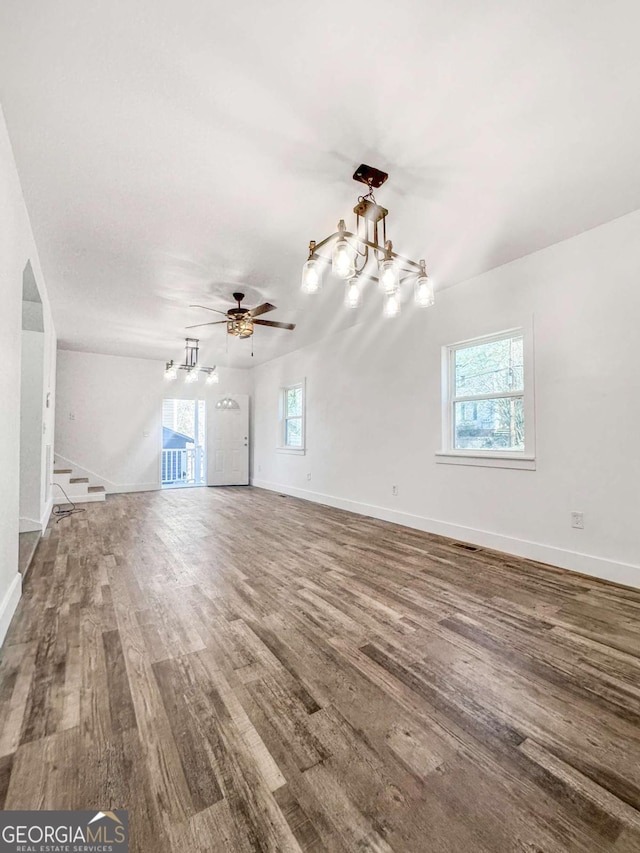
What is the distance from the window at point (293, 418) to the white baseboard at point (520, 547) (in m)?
1.96

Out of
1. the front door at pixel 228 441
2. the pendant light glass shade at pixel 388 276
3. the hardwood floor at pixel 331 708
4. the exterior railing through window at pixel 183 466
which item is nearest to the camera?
the hardwood floor at pixel 331 708

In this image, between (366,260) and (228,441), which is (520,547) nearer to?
(366,260)

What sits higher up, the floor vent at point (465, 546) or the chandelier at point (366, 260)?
the chandelier at point (366, 260)

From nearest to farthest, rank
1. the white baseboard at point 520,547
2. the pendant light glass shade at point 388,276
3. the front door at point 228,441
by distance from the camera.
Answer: the pendant light glass shade at point 388,276
the white baseboard at point 520,547
the front door at point 228,441

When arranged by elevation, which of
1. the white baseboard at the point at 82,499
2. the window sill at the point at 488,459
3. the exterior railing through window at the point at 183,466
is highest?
the window sill at the point at 488,459

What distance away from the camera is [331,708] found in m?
1.54

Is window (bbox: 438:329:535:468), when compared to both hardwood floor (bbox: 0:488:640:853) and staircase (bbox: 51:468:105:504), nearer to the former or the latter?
hardwood floor (bbox: 0:488:640:853)

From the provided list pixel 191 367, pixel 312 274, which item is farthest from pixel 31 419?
pixel 312 274

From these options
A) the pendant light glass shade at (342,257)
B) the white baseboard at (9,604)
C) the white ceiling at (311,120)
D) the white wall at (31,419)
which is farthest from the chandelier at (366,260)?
the white wall at (31,419)

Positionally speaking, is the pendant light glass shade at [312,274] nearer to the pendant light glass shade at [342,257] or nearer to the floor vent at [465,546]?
the pendant light glass shade at [342,257]

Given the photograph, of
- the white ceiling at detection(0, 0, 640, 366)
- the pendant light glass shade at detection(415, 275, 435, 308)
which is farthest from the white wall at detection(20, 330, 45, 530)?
the pendant light glass shade at detection(415, 275, 435, 308)

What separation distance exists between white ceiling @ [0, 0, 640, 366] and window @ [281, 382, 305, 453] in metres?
3.89

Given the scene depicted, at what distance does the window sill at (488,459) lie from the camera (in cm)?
341

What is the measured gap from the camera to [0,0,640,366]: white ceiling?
148 centimetres
